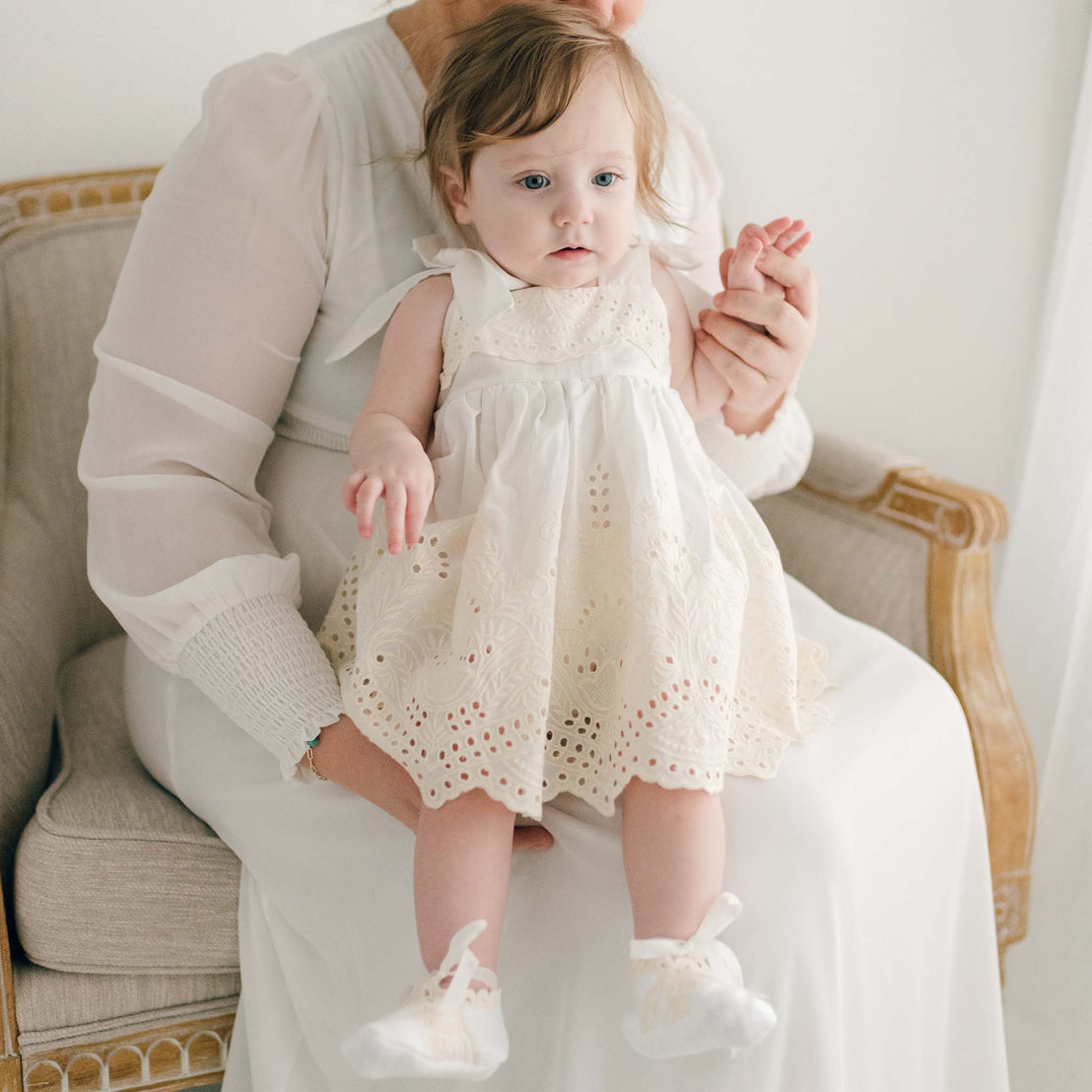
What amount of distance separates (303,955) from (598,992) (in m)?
0.32

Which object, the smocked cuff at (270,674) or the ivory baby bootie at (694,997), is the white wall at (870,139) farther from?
the ivory baby bootie at (694,997)

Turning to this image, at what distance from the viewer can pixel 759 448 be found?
124cm

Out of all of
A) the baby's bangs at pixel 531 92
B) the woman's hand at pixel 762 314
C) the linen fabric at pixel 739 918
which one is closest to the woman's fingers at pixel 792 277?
the woman's hand at pixel 762 314

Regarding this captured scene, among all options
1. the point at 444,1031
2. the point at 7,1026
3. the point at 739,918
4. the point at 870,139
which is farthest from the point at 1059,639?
the point at 7,1026

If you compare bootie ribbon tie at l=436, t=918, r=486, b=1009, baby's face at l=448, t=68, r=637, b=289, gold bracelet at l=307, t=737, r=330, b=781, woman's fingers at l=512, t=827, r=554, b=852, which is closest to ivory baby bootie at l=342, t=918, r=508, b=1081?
bootie ribbon tie at l=436, t=918, r=486, b=1009

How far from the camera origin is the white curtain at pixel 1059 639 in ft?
5.27

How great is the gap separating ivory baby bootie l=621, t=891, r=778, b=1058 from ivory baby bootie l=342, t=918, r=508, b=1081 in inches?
3.7

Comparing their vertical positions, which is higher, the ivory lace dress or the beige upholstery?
the ivory lace dress

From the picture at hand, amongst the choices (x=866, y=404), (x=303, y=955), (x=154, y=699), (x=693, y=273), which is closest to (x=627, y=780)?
(x=303, y=955)

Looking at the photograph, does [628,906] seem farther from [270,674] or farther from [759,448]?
[759,448]

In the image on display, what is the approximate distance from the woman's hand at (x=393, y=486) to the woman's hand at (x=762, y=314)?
0.34m

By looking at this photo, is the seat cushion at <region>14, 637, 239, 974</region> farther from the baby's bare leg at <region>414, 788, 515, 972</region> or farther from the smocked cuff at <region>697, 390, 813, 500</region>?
the smocked cuff at <region>697, 390, 813, 500</region>

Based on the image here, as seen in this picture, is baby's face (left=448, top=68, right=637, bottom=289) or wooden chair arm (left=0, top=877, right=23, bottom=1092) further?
wooden chair arm (left=0, top=877, right=23, bottom=1092)

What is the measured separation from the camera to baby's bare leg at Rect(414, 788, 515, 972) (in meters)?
0.81
